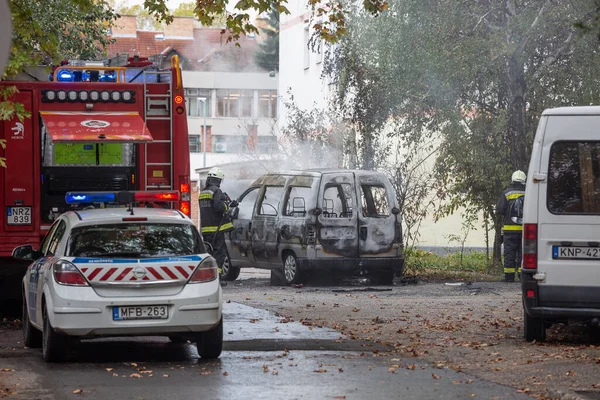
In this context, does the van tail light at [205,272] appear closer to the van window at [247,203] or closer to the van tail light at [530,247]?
the van tail light at [530,247]

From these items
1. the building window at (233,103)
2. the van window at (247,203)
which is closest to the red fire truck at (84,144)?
the van window at (247,203)

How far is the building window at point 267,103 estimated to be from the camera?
74.5 metres

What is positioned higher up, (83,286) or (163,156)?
(163,156)

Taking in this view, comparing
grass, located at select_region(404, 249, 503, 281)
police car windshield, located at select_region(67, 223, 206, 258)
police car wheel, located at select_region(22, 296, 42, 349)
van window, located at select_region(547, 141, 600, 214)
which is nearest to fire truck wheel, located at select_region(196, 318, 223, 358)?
police car windshield, located at select_region(67, 223, 206, 258)

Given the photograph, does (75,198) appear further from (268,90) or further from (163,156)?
(268,90)

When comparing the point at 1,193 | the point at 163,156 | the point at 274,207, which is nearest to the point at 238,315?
the point at 163,156

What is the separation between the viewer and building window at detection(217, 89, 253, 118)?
76.0 meters

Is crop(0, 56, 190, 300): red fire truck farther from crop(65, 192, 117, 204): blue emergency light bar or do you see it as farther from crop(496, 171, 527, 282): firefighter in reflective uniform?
crop(496, 171, 527, 282): firefighter in reflective uniform

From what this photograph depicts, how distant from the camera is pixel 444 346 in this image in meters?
12.2

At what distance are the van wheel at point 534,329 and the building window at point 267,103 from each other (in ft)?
205

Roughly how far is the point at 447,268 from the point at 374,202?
416 cm

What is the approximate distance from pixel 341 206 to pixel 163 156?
543cm

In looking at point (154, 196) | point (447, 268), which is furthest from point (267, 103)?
point (154, 196)

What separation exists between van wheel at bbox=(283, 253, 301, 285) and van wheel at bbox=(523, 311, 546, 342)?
8.03 meters
